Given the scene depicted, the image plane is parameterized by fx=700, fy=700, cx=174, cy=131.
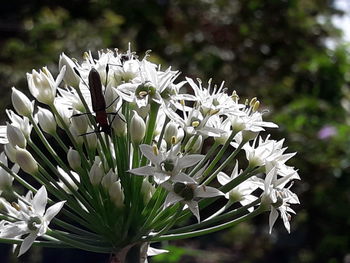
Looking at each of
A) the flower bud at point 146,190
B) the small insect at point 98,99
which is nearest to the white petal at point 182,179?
the flower bud at point 146,190

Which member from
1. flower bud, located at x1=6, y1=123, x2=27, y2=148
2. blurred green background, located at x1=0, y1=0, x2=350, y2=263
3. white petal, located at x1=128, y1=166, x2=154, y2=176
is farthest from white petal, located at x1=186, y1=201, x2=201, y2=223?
blurred green background, located at x1=0, y1=0, x2=350, y2=263

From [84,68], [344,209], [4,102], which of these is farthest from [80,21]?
[84,68]

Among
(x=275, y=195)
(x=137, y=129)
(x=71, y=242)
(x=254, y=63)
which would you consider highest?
(x=137, y=129)

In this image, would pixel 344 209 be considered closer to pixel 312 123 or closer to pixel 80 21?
pixel 312 123

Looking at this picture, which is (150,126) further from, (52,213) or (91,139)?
(52,213)

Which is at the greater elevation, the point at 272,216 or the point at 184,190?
the point at 184,190

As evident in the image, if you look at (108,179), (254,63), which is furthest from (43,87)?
(254,63)

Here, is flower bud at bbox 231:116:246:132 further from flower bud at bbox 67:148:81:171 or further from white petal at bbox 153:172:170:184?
flower bud at bbox 67:148:81:171
